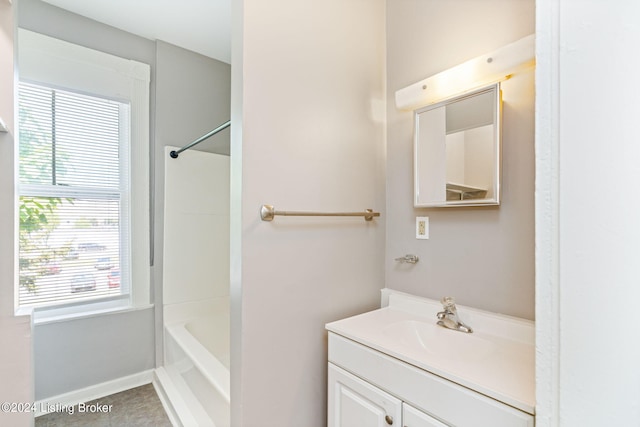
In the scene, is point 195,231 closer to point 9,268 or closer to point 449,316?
point 9,268

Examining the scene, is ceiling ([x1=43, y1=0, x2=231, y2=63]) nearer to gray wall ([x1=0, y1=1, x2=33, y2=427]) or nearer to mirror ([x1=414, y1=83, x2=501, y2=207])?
gray wall ([x1=0, y1=1, x2=33, y2=427])

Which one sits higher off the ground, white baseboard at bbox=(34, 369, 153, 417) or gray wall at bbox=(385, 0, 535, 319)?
gray wall at bbox=(385, 0, 535, 319)

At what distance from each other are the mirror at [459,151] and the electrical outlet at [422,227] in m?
0.09

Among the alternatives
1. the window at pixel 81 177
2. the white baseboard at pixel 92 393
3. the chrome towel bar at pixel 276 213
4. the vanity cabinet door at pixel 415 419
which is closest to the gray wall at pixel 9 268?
the chrome towel bar at pixel 276 213

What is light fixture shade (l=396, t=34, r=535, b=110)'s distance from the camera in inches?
44.2

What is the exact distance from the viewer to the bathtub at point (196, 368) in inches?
62.4

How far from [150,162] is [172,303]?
115 cm

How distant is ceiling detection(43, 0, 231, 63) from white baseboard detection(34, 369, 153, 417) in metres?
2.64

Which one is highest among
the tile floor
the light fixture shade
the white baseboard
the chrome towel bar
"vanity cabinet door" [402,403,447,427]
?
the light fixture shade

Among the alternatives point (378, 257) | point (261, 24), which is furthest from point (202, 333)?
point (261, 24)

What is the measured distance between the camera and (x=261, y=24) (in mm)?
1238

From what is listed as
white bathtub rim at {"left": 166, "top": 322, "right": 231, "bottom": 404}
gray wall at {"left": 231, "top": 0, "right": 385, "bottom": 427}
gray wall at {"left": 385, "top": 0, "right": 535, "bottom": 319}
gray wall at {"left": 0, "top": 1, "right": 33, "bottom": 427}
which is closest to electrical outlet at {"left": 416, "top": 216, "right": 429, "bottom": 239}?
gray wall at {"left": 385, "top": 0, "right": 535, "bottom": 319}

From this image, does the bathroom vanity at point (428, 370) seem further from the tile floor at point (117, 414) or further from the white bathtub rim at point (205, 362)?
the tile floor at point (117, 414)

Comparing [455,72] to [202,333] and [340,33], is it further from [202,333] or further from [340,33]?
[202,333]
